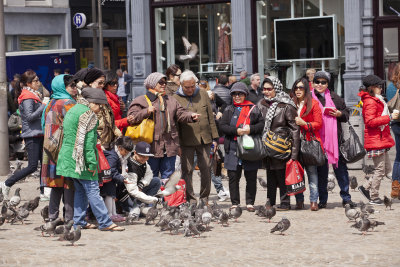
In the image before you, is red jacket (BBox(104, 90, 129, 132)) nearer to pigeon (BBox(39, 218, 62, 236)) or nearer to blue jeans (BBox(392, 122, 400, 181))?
pigeon (BBox(39, 218, 62, 236))

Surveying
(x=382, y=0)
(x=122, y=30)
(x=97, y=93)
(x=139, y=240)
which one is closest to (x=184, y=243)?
(x=139, y=240)

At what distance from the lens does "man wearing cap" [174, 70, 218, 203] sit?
12586 mm

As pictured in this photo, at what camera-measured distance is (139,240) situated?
10.4 meters

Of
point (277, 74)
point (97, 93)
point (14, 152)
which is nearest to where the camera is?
point (97, 93)

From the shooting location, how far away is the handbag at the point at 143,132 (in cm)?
1214

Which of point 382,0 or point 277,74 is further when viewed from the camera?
point 277,74

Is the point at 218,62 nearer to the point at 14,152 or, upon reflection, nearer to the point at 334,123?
the point at 14,152

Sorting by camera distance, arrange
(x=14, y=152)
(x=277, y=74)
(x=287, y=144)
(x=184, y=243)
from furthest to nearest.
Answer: (x=277, y=74), (x=14, y=152), (x=287, y=144), (x=184, y=243)

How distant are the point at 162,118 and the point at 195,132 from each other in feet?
1.87

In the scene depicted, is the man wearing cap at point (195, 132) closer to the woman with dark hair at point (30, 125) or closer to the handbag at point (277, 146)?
the handbag at point (277, 146)

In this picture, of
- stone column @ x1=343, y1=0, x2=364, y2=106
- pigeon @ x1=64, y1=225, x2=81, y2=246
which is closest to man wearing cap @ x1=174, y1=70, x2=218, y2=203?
pigeon @ x1=64, y1=225, x2=81, y2=246

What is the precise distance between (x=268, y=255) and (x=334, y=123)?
3.85 metres

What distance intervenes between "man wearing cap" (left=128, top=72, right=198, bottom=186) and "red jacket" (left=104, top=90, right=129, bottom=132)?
18 cm

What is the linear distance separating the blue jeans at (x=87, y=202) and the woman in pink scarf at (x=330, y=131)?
10.7 feet
